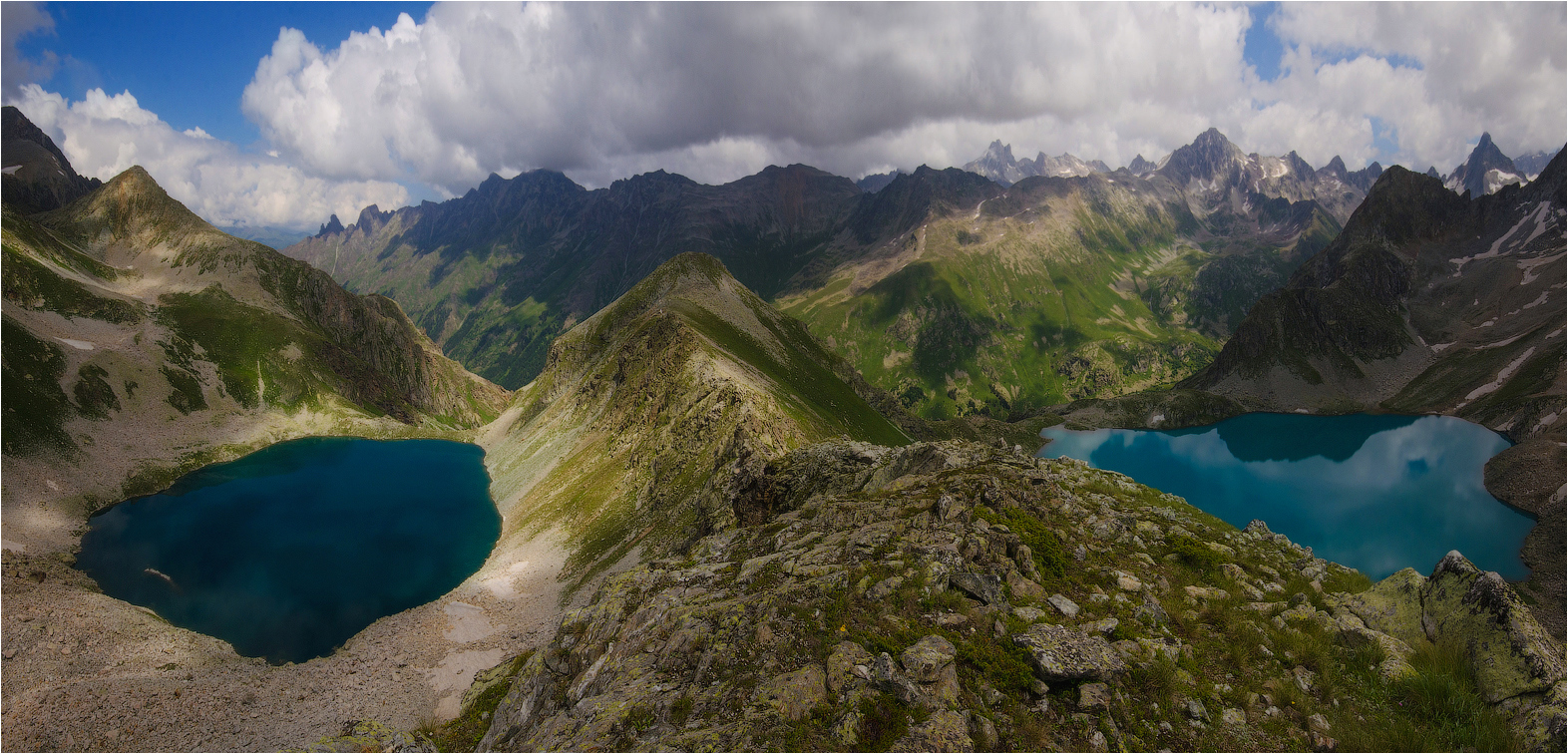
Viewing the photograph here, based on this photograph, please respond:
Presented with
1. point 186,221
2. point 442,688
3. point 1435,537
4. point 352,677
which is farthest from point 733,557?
point 186,221

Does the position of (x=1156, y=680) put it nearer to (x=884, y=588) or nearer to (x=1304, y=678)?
(x=1304, y=678)

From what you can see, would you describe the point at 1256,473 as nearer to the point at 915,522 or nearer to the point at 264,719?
the point at 915,522

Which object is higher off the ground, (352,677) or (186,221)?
(186,221)

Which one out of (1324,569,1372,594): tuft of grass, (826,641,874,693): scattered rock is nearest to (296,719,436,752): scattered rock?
(826,641,874,693): scattered rock

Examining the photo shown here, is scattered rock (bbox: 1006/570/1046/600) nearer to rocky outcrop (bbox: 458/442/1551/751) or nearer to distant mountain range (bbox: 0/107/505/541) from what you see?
rocky outcrop (bbox: 458/442/1551/751)

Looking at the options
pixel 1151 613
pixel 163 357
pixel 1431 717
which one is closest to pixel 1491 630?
pixel 1431 717

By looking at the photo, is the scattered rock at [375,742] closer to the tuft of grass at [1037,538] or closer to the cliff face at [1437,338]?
the tuft of grass at [1037,538]

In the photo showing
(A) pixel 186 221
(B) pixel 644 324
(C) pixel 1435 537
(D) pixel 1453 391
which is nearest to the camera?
(C) pixel 1435 537
